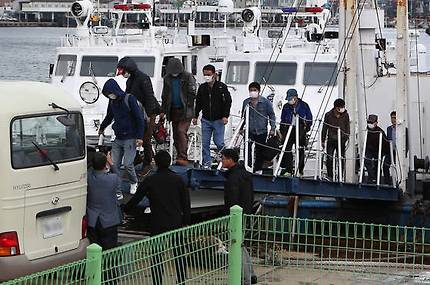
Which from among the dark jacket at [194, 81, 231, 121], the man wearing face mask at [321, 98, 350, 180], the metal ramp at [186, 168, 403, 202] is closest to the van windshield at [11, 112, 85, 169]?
the metal ramp at [186, 168, 403, 202]

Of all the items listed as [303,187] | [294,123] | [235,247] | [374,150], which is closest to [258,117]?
[294,123]

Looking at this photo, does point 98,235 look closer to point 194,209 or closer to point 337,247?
point 337,247

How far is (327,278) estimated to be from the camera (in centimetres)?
1091

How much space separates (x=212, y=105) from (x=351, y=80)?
2.61 m

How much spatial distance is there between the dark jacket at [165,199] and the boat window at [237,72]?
987 cm

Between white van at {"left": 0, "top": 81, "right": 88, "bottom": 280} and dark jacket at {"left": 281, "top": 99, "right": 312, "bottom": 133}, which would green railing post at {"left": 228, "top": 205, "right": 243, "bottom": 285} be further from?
dark jacket at {"left": 281, "top": 99, "right": 312, "bottom": 133}

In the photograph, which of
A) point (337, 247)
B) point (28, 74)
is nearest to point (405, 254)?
point (337, 247)

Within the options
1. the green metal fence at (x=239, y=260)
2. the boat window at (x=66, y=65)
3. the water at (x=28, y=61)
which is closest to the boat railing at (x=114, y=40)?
the boat window at (x=66, y=65)

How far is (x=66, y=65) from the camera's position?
21109 millimetres

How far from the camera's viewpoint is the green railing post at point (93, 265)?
24.8ft

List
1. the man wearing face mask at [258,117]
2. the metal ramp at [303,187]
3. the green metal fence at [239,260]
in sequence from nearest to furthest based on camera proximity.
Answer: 1. the green metal fence at [239,260]
2. the metal ramp at [303,187]
3. the man wearing face mask at [258,117]

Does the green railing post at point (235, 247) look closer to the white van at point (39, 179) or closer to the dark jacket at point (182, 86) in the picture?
the white van at point (39, 179)

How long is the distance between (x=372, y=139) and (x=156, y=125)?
312 cm

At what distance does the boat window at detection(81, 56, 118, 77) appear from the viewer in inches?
813
